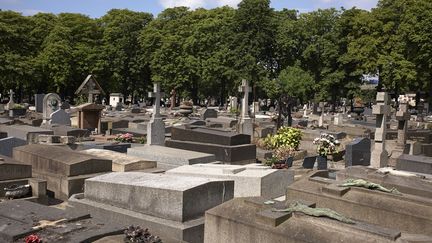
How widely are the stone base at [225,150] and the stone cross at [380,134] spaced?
10.9 feet

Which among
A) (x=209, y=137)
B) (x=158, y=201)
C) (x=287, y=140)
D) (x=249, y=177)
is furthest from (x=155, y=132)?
(x=158, y=201)

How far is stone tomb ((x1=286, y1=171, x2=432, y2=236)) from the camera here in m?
5.16

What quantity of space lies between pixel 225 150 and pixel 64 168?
4.77 metres

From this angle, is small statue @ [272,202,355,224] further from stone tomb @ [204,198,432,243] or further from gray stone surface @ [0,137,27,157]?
gray stone surface @ [0,137,27,157]

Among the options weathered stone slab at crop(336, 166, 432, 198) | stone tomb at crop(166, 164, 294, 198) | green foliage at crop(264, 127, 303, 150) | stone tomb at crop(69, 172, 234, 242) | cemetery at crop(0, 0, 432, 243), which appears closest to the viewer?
cemetery at crop(0, 0, 432, 243)

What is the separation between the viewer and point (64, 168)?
822 cm

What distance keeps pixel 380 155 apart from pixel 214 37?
132 ft

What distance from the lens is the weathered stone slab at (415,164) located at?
35.7 feet

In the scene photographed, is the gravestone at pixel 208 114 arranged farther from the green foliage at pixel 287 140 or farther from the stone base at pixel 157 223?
the stone base at pixel 157 223

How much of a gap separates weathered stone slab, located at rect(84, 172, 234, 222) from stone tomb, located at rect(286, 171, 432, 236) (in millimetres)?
1123

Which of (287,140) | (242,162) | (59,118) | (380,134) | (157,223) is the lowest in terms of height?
(242,162)

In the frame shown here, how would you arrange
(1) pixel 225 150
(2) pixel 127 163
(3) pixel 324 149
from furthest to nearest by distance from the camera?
(3) pixel 324 149
(1) pixel 225 150
(2) pixel 127 163

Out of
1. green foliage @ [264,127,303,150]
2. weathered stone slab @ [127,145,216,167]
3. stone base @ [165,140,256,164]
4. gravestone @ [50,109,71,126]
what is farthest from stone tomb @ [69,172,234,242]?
gravestone @ [50,109,71,126]

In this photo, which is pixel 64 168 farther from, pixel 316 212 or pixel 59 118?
pixel 59 118
